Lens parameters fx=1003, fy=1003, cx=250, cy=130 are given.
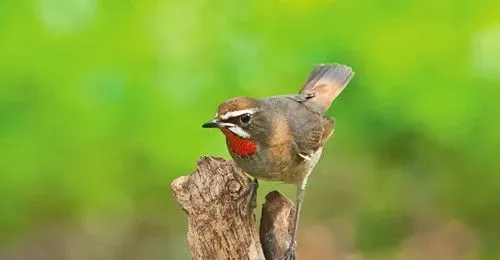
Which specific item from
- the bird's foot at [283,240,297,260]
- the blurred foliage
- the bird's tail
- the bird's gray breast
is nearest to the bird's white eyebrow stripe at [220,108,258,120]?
the bird's gray breast

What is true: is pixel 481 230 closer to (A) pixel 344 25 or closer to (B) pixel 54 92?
(A) pixel 344 25

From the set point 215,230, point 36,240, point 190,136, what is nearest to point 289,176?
point 215,230

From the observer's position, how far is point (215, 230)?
274 cm

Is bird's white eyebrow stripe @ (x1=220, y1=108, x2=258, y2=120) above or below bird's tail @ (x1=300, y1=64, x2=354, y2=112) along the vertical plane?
above

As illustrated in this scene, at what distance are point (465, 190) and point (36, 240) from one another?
7.13 feet

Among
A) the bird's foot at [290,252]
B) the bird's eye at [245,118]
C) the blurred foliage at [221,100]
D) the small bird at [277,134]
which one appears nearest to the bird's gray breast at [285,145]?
the small bird at [277,134]

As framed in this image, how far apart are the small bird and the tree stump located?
15cm

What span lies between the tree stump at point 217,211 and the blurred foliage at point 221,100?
2.07 metres

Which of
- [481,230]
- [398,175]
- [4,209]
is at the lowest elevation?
[481,230]

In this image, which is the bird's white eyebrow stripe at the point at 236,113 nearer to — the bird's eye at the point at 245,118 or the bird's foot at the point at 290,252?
the bird's eye at the point at 245,118

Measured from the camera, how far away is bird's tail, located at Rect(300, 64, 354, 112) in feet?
12.8

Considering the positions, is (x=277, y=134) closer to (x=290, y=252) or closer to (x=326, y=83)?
(x=290, y=252)

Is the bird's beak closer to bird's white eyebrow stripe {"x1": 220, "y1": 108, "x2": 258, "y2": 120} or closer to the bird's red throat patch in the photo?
bird's white eyebrow stripe {"x1": 220, "y1": 108, "x2": 258, "y2": 120}

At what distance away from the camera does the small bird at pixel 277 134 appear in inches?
117
